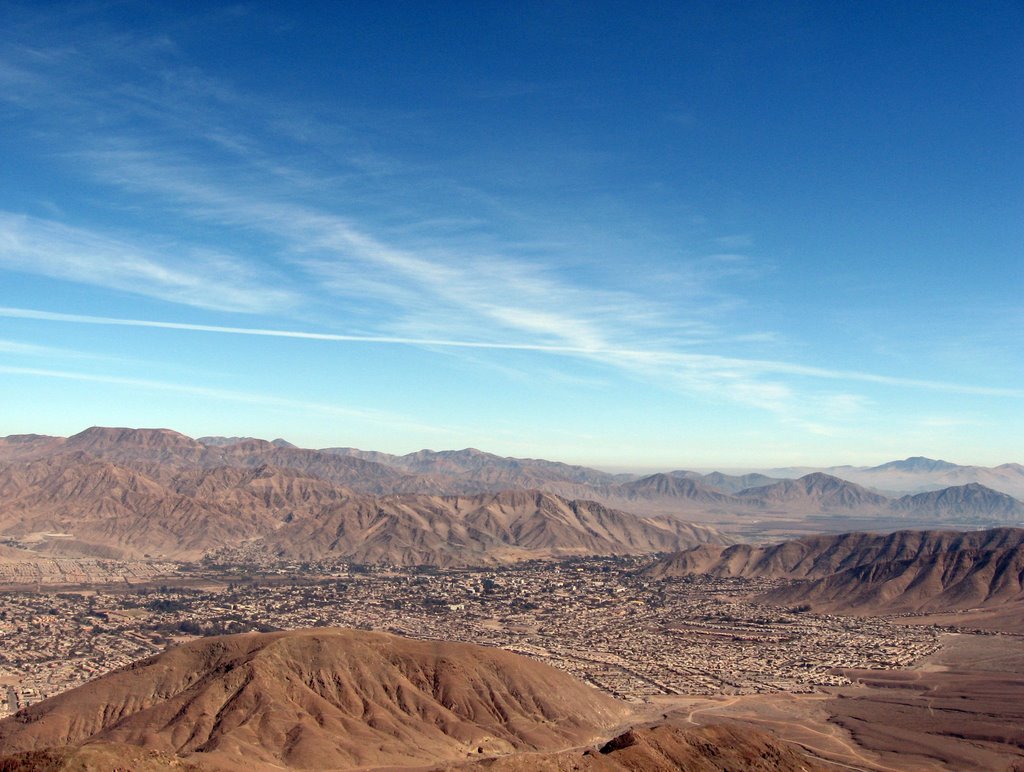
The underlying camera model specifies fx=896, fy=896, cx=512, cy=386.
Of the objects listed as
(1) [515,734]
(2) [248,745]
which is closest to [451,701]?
(1) [515,734]

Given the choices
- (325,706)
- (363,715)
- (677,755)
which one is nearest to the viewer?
(677,755)

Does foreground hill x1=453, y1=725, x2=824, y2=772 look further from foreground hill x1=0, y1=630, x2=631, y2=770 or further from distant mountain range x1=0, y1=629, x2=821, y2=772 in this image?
foreground hill x1=0, y1=630, x2=631, y2=770

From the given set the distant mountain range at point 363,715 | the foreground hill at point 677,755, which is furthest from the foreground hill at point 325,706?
the foreground hill at point 677,755

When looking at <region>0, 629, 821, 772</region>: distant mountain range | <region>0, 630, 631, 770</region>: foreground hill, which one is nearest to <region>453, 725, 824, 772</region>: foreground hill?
<region>0, 629, 821, 772</region>: distant mountain range

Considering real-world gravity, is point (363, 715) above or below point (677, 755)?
below

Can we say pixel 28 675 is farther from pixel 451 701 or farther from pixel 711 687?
pixel 711 687

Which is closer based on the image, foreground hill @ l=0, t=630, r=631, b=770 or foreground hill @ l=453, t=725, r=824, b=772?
foreground hill @ l=453, t=725, r=824, b=772

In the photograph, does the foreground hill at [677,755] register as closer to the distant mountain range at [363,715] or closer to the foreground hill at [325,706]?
the distant mountain range at [363,715]

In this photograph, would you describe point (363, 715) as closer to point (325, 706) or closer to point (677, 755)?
point (325, 706)

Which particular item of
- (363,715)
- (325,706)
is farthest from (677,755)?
(325,706)
